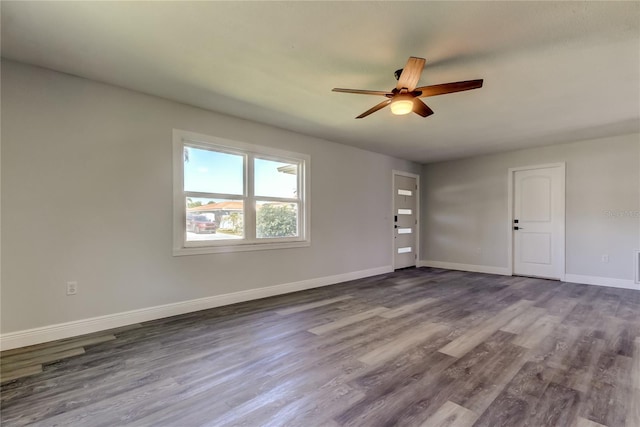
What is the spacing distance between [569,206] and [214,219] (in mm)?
5875

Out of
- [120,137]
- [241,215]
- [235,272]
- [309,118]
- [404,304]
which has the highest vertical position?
[309,118]

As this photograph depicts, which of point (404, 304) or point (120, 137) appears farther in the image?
point (404, 304)

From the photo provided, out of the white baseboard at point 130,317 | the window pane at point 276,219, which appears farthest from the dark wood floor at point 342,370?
the window pane at point 276,219

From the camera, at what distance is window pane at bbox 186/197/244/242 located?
357 centimetres

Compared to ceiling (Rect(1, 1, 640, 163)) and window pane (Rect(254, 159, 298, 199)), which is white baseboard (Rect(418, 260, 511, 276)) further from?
window pane (Rect(254, 159, 298, 199))

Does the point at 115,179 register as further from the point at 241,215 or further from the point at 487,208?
the point at 487,208

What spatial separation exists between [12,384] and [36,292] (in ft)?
2.98

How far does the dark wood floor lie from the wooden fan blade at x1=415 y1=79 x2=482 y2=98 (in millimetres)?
2164

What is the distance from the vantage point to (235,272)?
12.7 ft

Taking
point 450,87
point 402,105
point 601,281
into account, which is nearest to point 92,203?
point 402,105

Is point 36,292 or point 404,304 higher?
point 36,292

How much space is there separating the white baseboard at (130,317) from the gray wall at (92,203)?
2.4 inches

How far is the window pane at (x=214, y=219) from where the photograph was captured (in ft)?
→ 11.7

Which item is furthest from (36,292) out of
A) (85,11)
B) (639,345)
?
(639,345)
